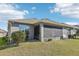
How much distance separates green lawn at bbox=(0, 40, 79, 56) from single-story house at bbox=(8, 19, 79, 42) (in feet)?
0.42

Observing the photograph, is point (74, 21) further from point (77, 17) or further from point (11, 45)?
point (11, 45)

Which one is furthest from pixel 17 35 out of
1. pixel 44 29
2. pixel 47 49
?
pixel 47 49

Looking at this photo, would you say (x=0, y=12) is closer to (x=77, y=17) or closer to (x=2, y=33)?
(x=2, y=33)

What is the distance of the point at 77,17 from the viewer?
1517 centimetres

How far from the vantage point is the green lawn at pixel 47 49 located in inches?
598

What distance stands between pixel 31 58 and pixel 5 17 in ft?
3.36

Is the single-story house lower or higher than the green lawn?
higher

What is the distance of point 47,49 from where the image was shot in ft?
50.0

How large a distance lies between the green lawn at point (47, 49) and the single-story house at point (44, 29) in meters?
0.13

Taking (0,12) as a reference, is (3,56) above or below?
below

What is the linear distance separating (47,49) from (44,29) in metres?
0.43

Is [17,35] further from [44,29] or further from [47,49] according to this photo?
[47,49]

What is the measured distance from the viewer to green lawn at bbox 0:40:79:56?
1518cm

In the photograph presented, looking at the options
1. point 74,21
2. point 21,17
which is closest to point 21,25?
point 21,17
